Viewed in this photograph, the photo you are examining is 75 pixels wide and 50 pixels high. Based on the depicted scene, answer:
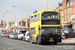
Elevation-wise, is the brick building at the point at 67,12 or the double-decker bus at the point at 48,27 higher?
the brick building at the point at 67,12

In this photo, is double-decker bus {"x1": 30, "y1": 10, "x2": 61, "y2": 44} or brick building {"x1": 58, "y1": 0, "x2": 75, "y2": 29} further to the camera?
brick building {"x1": 58, "y1": 0, "x2": 75, "y2": 29}

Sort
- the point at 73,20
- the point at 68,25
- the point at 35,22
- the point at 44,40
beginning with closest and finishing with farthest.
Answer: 1. the point at 44,40
2. the point at 35,22
3. the point at 73,20
4. the point at 68,25

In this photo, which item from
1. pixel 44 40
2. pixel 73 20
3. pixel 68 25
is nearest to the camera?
pixel 44 40

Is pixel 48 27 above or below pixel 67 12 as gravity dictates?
below

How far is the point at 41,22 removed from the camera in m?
24.1

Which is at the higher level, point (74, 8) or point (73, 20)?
point (74, 8)

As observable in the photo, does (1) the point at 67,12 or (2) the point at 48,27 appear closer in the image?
(2) the point at 48,27

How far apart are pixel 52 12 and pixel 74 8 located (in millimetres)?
54386

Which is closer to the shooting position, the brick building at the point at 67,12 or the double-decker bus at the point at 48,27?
the double-decker bus at the point at 48,27

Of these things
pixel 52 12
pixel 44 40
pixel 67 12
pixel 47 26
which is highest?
pixel 67 12

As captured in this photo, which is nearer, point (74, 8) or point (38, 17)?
point (38, 17)

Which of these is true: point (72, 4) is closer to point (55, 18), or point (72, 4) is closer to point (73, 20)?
point (73, 20)

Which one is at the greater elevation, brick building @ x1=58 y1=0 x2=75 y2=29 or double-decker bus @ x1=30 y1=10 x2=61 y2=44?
brick building @ x1=58 y1=0 x2=75 y2=29

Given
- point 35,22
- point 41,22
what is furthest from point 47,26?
point 35,22
